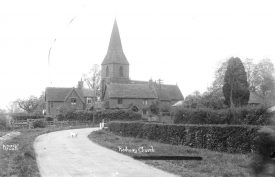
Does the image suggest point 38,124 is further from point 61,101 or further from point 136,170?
point 136,170

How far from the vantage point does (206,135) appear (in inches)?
841

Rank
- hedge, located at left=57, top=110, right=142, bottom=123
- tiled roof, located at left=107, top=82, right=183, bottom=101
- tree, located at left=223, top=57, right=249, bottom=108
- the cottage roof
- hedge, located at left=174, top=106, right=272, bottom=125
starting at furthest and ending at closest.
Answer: the cottage roof < tiled roof, located at left=107, top=82, right=183, bottom=101 < hedge, located at left=57, top=110, right=142, bottom=123 < tree, located at left=223, top=57, right=249, bottom=108 < hedge, located at left=174, top=106, right=272, bottom=125

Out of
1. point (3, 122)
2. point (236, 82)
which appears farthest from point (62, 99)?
point (236, 82)

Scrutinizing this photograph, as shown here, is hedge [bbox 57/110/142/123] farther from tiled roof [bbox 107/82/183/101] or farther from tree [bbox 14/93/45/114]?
tree [bbox 14/93/45/114]

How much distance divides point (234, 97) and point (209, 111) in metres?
20.1

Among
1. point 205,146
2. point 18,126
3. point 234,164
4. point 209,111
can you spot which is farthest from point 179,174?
point 18,126

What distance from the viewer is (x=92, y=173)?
12.7 meters

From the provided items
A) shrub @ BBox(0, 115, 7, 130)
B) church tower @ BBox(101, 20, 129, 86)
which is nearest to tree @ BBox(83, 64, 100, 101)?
church tower @ BBox(101, 20, 129, 86)

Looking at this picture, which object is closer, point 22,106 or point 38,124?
point 38,124

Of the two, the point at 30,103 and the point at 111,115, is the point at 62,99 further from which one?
the point at 111,115

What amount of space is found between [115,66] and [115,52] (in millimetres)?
3776

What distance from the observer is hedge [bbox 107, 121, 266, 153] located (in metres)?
18.2

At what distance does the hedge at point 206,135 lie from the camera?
1821cm

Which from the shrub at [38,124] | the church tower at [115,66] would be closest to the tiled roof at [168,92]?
the church tower at [115,66]
